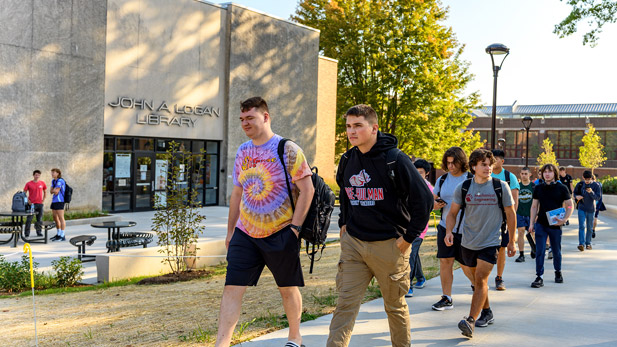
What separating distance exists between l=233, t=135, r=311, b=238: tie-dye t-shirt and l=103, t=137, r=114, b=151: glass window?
2031 centimetres

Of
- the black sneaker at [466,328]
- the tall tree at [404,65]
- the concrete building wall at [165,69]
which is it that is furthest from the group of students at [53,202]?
the tall tree at [404,65]

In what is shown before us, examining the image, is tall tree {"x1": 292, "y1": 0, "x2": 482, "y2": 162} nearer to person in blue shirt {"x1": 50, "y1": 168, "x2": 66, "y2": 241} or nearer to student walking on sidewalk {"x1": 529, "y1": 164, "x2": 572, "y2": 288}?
person in blue shirt {"x1": 50, "y1": 168, "x2": 66, "y2": 241}

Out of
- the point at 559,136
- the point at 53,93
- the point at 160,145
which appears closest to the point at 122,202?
the point at 160,145

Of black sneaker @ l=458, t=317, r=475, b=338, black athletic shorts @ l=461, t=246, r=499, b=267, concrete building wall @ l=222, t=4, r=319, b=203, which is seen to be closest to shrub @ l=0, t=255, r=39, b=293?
black athletic shorts @ l=461, t=246, r=499, b=267

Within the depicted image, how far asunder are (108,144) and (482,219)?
20242mm

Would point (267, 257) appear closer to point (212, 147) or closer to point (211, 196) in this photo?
point (212, 147)

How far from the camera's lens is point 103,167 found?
23.6 meters

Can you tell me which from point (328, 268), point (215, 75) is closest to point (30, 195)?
point (328, 268)

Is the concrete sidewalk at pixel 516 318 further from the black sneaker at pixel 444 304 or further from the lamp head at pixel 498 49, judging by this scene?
the lamp head at pixel 498 49

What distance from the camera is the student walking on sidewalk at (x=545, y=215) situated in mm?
8789

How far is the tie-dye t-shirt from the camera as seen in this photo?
4703 millimetres

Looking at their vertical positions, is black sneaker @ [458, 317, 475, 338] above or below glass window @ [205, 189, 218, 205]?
below

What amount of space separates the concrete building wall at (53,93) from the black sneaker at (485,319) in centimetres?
1819

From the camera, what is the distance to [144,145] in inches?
992
